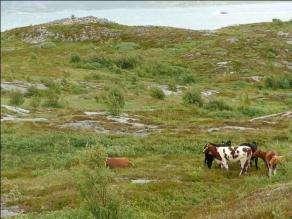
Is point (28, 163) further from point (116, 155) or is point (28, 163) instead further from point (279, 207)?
point (279, 207)

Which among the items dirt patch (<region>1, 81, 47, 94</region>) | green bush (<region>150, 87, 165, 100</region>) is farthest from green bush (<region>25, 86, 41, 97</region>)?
green bush (<region>150, 87, 165, 100</region>)

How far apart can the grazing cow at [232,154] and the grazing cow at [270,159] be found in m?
0.57

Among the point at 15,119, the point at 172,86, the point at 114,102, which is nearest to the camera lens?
the point at 15,119

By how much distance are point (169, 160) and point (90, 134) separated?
7.37m

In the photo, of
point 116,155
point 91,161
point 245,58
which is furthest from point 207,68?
point 91,161

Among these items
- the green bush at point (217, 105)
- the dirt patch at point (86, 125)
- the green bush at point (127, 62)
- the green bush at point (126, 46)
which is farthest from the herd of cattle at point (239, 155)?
the green bush at point (126, 46)

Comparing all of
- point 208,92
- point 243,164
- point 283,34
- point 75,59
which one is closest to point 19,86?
point 208,92

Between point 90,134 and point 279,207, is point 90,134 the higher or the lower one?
the lower one

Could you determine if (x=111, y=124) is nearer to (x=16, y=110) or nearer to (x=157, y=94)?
(x=16, y=110)

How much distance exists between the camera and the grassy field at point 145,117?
20.0 metres

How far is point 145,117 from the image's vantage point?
41.7 m

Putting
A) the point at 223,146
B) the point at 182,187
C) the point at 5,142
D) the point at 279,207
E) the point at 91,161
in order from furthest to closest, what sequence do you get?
the point at 5,142 → the point at 223,146 → the point at 182,187 → the point at 91,161 → the point at 279,207

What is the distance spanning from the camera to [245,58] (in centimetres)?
7594

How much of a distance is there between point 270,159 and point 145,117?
18.3 m
